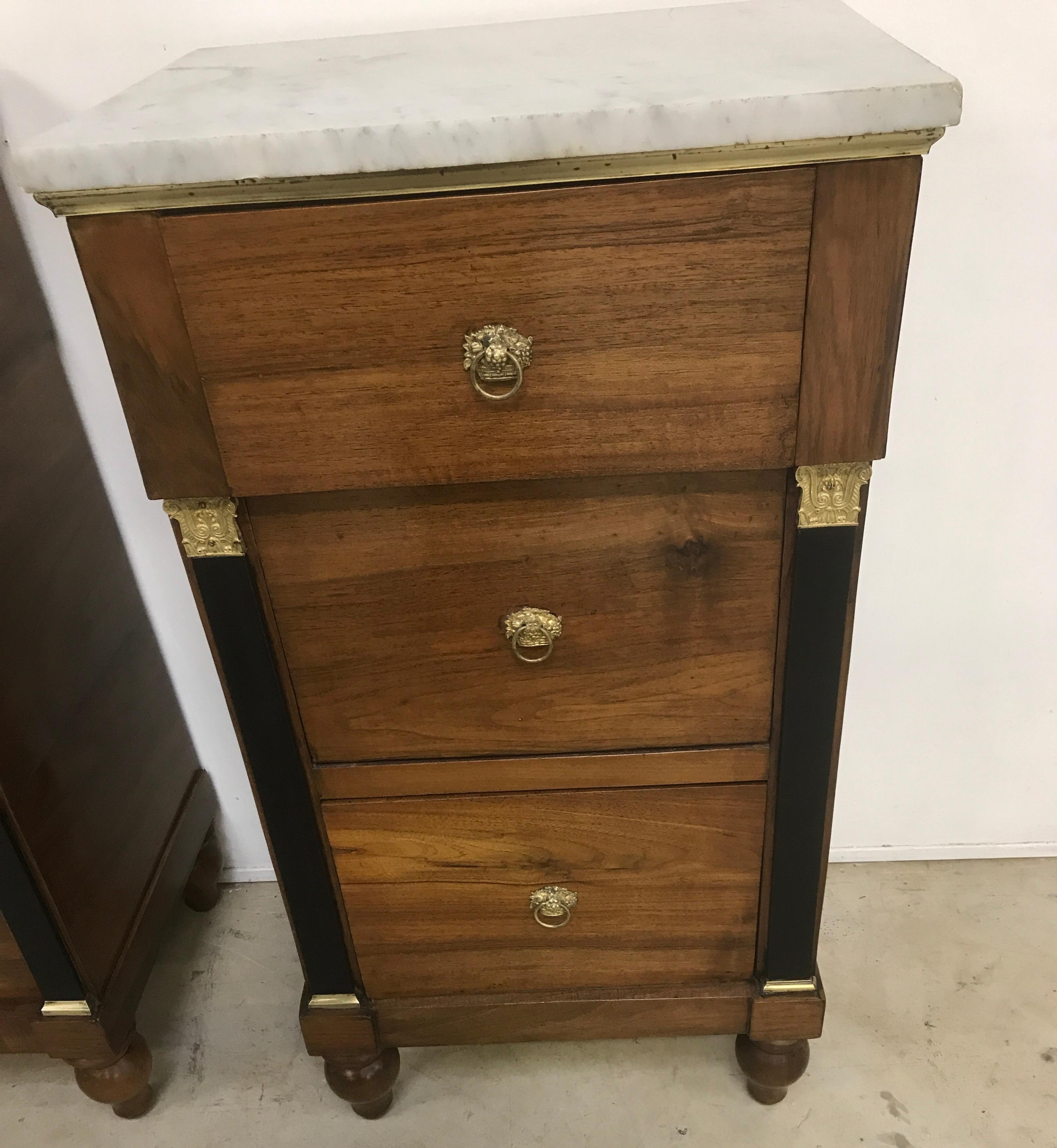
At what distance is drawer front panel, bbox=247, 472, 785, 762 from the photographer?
69 cm

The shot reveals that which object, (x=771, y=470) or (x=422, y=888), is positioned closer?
(x=771, y=470)

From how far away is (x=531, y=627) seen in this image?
2.39 ft

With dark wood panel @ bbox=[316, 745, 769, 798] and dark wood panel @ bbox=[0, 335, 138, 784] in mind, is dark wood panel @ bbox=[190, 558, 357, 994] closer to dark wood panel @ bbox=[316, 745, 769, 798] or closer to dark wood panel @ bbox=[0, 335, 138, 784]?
dark wood panel @ bbox=[316, 745, 769, 798]

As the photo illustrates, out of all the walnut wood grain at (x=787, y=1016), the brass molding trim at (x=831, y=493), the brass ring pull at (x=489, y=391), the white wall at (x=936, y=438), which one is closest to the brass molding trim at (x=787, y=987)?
the walnut wood grain at (x=787, y=1016)

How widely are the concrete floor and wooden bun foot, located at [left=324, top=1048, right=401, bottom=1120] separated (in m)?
0.04

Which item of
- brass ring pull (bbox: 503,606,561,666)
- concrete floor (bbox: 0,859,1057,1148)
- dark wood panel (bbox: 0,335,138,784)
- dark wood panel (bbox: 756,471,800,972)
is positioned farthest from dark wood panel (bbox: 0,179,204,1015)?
dark wood panel (bbox: 756,471,800,972)

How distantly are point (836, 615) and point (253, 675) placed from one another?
463 mm

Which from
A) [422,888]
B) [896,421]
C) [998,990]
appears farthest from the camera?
[998,990]

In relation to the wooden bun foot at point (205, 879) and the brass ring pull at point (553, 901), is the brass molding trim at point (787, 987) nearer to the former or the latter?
the brass ring pull at point (553, 901)

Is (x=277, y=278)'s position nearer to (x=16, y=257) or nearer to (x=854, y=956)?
(x=16, y=257)

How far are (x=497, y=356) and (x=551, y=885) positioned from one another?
51 cm

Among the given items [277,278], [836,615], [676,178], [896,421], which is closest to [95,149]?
[277,278]

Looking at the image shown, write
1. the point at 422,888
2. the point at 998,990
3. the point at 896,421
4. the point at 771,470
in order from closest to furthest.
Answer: the point at 771,470 → the point at 422,888 → the point at 896,421 → the point at 998,990

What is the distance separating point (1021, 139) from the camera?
904 millimetres
